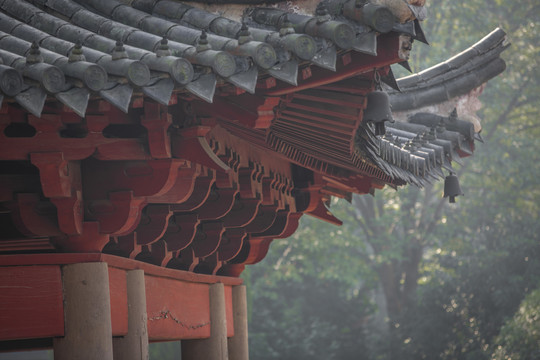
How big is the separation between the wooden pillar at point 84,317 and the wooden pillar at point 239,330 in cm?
274

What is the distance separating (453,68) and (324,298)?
17021 millimetres

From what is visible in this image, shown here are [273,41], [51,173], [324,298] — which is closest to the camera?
[273,41]

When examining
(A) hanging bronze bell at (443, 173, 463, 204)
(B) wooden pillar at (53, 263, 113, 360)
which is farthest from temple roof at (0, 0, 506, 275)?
(A) hanging bronze bell at (443, 173, 463, 204)

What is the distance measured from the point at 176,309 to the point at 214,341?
2.45 ft

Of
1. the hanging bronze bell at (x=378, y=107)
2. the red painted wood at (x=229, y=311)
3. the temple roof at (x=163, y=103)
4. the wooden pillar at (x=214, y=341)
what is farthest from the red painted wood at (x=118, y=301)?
the red painted wood at (x=229, y=311)

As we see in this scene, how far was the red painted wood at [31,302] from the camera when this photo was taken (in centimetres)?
352

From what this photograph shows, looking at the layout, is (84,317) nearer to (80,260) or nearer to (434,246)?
(80,260)

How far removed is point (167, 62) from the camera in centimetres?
290

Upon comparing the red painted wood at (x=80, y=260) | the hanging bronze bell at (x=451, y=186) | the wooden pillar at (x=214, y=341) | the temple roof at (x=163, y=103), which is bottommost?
the wooden pillar at (x=214, y=341)

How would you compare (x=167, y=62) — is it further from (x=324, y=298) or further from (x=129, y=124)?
(x=324, y=298)

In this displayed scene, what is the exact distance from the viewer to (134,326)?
4.16 meters

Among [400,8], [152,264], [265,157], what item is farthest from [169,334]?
[400,8]

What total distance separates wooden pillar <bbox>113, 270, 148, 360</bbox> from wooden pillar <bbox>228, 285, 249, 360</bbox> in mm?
2147

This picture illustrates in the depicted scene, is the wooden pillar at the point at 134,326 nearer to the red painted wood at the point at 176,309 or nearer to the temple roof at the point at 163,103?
the temple roof at the point at 163,103
